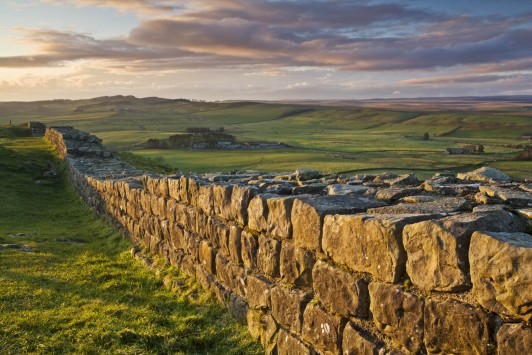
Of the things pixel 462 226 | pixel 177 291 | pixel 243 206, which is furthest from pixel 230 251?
pixel 462 226

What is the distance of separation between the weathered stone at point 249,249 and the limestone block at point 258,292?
201 millimetres

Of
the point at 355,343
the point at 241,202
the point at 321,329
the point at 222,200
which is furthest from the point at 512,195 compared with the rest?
the point at 222,200

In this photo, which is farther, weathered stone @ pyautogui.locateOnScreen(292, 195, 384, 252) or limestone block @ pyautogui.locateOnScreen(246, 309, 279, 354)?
limestone block @ pyautogui.locateOnScreen(246, 309, 279, 354)

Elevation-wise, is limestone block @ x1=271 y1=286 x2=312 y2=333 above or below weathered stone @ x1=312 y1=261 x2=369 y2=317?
below

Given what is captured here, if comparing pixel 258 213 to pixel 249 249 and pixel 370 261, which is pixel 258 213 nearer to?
pixel 249 249

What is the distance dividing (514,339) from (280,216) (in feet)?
10.5

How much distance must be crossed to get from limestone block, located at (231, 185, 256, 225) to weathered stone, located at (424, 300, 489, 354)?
3.39 m

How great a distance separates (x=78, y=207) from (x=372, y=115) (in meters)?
156

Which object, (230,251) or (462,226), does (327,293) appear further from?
(230,251)

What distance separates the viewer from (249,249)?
22.7 feet

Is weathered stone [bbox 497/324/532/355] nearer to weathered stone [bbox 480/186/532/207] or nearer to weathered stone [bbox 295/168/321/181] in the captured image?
weathered stone [bbox 480/186/532/207]

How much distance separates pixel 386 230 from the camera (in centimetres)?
454

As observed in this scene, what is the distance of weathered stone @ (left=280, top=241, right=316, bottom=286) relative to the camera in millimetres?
5699

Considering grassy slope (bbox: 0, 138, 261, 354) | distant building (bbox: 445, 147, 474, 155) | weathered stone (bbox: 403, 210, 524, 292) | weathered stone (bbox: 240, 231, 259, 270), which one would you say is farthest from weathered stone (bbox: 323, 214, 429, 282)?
distant building (bbox: 445, 147, 474, 155)
